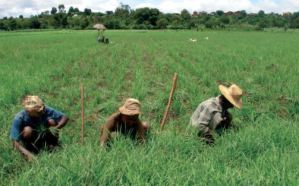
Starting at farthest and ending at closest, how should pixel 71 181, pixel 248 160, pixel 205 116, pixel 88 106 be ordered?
1. pixel 88 106
2. pixel 205 116
3. pixel 248 160
4. pixel 71 181

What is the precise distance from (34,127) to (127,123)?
3.05 ft

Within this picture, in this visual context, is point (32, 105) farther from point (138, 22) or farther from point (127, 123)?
point (138, 22)

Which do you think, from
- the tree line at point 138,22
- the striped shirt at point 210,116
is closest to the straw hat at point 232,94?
the striped shirt at point 210,116

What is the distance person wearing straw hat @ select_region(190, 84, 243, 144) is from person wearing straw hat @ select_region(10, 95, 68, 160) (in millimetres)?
1430

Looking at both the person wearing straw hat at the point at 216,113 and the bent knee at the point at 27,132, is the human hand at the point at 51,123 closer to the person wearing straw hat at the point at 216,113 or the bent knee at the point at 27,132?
the bent knee at the point at 27,132

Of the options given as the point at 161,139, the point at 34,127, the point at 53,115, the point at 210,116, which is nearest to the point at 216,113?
the point at 210,116

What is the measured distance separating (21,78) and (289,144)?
5612 mm

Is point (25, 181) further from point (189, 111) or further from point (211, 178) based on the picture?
point (189, 111)

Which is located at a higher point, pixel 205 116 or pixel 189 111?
pixel 205 116

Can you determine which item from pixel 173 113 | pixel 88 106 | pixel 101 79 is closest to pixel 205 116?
pixel 173 113

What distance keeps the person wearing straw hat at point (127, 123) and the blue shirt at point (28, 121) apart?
22.0 inches

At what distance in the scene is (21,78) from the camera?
8258 mm

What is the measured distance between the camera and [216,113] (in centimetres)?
463

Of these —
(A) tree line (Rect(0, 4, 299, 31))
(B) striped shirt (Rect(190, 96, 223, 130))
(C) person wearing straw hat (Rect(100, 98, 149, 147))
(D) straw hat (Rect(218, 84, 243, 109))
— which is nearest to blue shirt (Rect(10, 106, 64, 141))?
(C) person wearing straw hat (Rect(100, 98, 149, 147))
